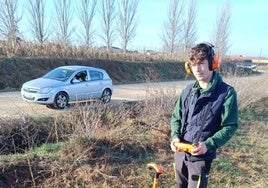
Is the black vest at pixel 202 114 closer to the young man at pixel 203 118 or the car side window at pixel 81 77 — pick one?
the young man at pixel 203 118

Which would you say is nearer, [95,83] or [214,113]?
[214,113]

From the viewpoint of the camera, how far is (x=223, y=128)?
10.5ft

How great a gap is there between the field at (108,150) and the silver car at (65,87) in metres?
3.19

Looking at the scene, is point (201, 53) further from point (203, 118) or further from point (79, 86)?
point (79, 86)

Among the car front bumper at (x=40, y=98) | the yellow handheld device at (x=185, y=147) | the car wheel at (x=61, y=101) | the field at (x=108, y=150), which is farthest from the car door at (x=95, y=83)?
the yellow handheld device at (x=185, y=147)

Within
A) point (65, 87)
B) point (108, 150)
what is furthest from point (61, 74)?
point (108, 150)

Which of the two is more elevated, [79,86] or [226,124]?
[226,124]

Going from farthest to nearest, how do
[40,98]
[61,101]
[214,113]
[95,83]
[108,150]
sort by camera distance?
[95,83]
[61,101]
[40,98]
[108,150]
[214,113]

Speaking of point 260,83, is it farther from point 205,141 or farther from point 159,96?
point 205,141

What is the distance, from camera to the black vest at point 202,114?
3.21 meters

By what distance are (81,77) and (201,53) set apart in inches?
425

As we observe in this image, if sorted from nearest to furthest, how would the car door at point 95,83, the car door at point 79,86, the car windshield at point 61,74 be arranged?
the car door at point 79,86 → the car windshield at point 61,74 → the car door at point 95,83

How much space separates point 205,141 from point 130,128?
4.69m

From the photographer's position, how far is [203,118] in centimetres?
325
